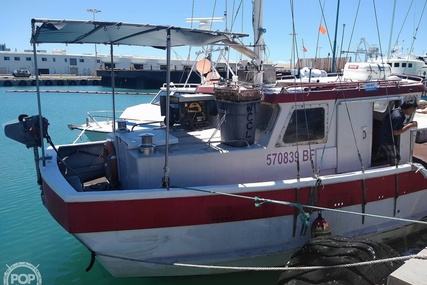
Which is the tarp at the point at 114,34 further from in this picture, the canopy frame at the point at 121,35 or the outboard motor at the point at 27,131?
the outboard motor at the point at 27,131

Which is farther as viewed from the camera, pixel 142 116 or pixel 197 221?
pixel 142 116

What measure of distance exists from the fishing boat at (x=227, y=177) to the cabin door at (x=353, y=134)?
0.02 m

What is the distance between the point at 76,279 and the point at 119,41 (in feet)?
13.5

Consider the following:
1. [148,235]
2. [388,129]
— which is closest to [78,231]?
[148,235]

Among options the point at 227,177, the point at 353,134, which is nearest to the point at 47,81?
the point at 227,177

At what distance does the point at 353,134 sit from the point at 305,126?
997 millimetres

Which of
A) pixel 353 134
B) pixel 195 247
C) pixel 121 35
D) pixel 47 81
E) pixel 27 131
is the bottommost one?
pixel 195 247

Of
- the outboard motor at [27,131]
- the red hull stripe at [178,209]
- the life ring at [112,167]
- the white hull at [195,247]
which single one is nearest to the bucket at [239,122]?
the red hull stripe at [178,209]

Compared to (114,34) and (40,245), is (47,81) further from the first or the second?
(114,34)

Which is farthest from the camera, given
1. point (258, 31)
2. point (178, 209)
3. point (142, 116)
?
point (142, 116)

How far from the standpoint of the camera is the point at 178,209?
508cm

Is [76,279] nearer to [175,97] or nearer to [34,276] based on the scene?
[34,276]

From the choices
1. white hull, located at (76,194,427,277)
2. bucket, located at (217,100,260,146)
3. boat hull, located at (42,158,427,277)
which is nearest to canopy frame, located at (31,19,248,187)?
boat hull, located at (42,158,427,277)

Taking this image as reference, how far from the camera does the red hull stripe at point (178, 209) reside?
15.8 ft
